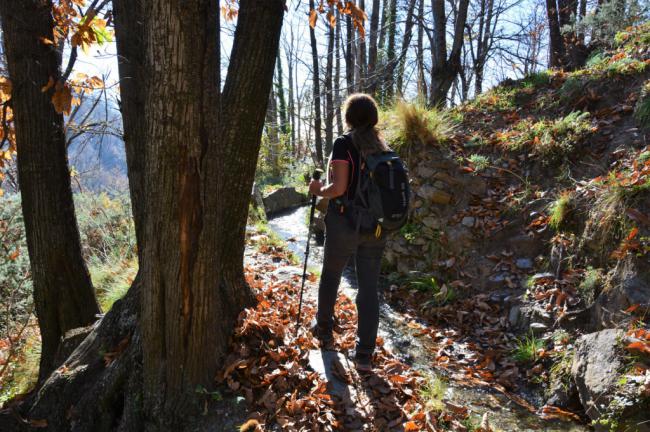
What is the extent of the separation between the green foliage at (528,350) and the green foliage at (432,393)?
3.39 ft

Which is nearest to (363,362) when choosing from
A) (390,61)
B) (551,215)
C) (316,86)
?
(551,215)

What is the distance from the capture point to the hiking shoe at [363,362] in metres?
3.36

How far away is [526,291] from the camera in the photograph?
4785 millimetres

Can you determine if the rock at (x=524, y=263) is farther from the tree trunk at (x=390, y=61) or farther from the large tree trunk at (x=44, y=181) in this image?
the tree trunk at (x=390, y=61)

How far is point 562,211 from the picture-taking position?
493cm

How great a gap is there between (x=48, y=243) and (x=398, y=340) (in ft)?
11.8

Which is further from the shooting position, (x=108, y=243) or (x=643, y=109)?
(x=108, y=243)

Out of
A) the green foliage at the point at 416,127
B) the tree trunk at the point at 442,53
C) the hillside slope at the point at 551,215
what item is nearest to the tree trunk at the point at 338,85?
the tree trunk at the point at 442,53

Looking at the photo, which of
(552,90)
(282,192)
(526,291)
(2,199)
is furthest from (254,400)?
(282,192)

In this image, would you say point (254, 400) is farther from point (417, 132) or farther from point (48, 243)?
point (417, 132)

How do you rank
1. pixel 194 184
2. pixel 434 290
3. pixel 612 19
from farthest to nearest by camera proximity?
pixel 612 19 < pixel 434 290 < pixel 194 184

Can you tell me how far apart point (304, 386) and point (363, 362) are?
1.73ft

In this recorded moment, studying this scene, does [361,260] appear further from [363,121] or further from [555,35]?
[555,35]

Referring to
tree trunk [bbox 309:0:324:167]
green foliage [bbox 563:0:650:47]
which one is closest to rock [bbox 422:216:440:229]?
green foliage [bbox 563:0:650:47]
